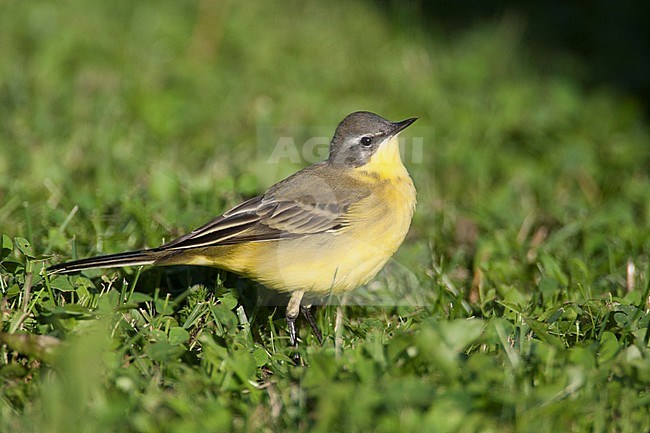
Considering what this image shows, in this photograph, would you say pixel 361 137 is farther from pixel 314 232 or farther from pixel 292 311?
pixel 292 311

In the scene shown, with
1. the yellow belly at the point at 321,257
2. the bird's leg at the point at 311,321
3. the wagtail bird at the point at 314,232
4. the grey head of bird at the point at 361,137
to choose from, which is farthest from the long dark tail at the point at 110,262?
the grey head of bird at the point at 361,137

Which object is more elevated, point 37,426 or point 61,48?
point 61,48

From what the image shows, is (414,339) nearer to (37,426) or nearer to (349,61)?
(37,426)

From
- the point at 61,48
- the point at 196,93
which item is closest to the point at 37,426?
the point at 196,93

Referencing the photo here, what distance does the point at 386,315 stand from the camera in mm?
5402

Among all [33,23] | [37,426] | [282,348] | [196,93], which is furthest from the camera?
[33,23]

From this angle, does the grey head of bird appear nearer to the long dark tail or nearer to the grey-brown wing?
the grey-brown wing

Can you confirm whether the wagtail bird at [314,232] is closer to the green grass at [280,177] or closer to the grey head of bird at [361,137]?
the grey head of bird at [361,137]

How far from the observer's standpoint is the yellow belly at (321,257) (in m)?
5.10

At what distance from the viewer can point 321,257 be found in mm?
5156

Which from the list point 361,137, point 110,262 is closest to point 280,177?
point 361,137

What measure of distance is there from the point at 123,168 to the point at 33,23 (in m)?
3.74

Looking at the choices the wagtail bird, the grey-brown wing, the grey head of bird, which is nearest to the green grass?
the wagtail bird

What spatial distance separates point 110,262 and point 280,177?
2.80 m
